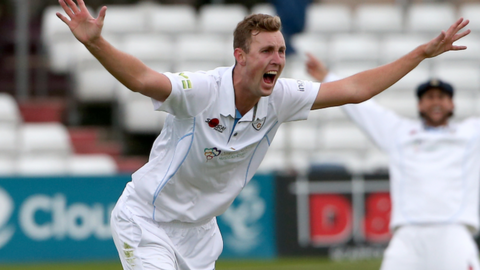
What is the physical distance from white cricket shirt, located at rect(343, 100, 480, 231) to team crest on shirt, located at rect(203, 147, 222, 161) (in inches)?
98.3

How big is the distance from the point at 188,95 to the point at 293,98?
30.3 inches

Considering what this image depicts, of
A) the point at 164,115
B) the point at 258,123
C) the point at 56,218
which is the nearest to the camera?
the point at 258,123

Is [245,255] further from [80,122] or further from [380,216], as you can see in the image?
[80,122]

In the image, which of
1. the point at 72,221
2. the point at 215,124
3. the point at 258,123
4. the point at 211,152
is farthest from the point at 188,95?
the point at 72,221

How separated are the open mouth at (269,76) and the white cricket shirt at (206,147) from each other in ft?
0.67

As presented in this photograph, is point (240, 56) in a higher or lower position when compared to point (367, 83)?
higher

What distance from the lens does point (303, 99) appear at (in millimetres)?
4895

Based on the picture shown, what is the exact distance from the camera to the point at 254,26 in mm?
4527

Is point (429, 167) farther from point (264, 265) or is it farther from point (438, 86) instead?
point (264, 265)

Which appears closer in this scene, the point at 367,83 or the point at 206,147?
the point at 206,147

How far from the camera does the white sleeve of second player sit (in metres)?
6.93

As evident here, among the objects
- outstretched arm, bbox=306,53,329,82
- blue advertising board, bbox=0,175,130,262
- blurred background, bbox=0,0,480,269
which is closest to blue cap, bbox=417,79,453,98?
outstretched arm, bbox=306,53,329,82

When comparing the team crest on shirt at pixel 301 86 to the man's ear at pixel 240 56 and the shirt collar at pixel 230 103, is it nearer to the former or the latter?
the shirt collar at pixel 230 103

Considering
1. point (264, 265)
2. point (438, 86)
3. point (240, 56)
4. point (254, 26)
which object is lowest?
point (264, 265)
